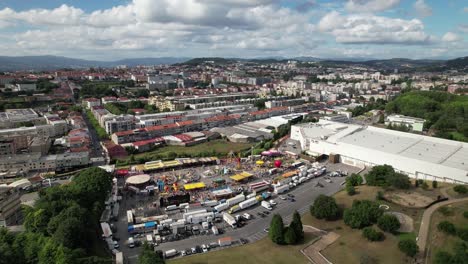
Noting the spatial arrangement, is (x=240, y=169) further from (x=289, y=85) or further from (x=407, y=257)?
(x=289, y=85)

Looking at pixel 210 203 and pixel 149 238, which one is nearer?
pixel 149 238

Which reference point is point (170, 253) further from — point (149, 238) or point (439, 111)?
point (439, 111)

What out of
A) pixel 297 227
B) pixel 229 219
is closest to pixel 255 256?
pixel 297 227

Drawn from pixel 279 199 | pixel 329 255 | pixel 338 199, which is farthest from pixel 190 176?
pixel 329 255

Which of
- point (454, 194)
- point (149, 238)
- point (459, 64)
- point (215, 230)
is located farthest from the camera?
point (459, 64)

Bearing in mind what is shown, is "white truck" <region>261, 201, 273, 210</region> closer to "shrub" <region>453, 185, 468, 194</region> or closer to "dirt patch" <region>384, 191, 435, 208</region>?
"dirt patch" <region>384, 191, 435, 208</region>

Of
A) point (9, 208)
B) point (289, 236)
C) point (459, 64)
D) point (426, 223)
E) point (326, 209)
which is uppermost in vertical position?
point (459, 64)

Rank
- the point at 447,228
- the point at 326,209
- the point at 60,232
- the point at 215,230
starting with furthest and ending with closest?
1. the point at 326,209
2. the point at 215,230
3. the point at 447,228
4. the point at 60,232
